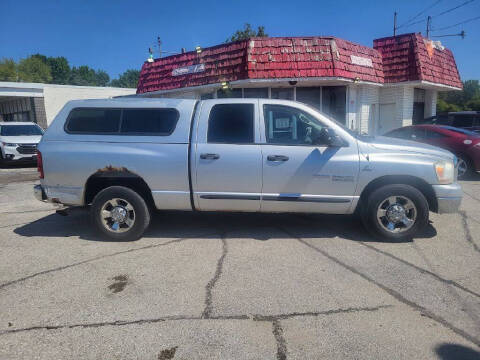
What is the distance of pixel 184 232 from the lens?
532cm

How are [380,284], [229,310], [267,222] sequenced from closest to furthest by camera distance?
[229,310], [380,284], [267,222]

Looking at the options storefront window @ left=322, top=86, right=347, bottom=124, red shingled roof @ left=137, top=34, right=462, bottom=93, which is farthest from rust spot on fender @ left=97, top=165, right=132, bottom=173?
storefront window @ left=322, top=86, right=347, bottom=124

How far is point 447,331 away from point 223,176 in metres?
2.97

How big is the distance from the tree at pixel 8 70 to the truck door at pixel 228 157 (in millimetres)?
81691

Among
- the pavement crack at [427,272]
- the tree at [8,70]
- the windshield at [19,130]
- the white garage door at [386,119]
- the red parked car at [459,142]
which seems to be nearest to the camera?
the pavement crack at [427,272]

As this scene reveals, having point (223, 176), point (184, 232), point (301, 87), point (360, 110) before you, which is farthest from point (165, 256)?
point (360, 110)

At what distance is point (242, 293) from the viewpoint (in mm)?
3436

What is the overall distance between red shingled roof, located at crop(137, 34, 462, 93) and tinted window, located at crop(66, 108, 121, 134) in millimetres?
7592

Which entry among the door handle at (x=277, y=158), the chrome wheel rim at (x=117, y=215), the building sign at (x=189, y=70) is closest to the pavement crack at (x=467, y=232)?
the door handle at (x=277, y=158)

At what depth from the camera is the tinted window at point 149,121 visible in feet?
15.8

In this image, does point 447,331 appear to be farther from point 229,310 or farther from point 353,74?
point 353,74

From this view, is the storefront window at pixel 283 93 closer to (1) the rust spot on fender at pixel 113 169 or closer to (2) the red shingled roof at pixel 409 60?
(2) the red shingled roof at pixel 409 60

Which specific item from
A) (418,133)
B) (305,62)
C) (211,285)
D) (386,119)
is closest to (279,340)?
(211,285)

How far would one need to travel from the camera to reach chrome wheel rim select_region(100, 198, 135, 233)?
494cm
